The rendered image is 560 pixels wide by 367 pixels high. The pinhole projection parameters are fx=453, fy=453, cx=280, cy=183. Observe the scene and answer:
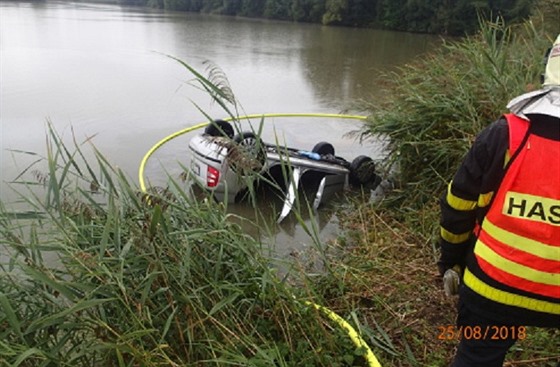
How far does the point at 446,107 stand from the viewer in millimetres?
4035

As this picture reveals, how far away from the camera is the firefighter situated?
4.32 feet

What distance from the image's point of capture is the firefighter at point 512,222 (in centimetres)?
132

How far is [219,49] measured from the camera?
19.6m

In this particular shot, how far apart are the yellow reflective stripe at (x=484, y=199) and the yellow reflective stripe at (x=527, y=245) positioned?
96 millimetres

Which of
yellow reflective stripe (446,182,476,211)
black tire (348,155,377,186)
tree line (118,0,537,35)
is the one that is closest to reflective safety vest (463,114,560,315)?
yellow reflective stripe (446,182,476,211)

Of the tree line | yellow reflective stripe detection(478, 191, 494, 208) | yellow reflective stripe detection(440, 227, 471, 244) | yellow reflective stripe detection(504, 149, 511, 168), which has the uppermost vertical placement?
the tree line

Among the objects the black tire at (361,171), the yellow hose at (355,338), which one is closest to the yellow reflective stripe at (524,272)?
the yellow hose at (355,338)

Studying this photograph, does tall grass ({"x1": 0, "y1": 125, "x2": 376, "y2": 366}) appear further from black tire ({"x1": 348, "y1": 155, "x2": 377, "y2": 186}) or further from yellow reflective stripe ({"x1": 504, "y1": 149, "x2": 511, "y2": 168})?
black tire ({"x1": 348, "y1": 155, "x2": 377, "y2": 186})

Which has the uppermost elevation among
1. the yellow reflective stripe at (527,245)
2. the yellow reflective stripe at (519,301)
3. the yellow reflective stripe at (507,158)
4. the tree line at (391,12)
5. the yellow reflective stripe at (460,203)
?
Result: the tree line at (391,12)

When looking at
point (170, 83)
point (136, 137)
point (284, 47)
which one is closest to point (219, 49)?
point (284, 47)

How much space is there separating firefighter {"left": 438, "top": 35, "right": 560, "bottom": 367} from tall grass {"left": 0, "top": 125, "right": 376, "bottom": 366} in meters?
0.83

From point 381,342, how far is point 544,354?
31.8 inches

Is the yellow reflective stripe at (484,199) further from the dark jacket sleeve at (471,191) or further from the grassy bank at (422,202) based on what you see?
the grassy bank at (422,202)

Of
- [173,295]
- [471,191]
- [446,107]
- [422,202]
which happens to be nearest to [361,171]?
[422,202]
